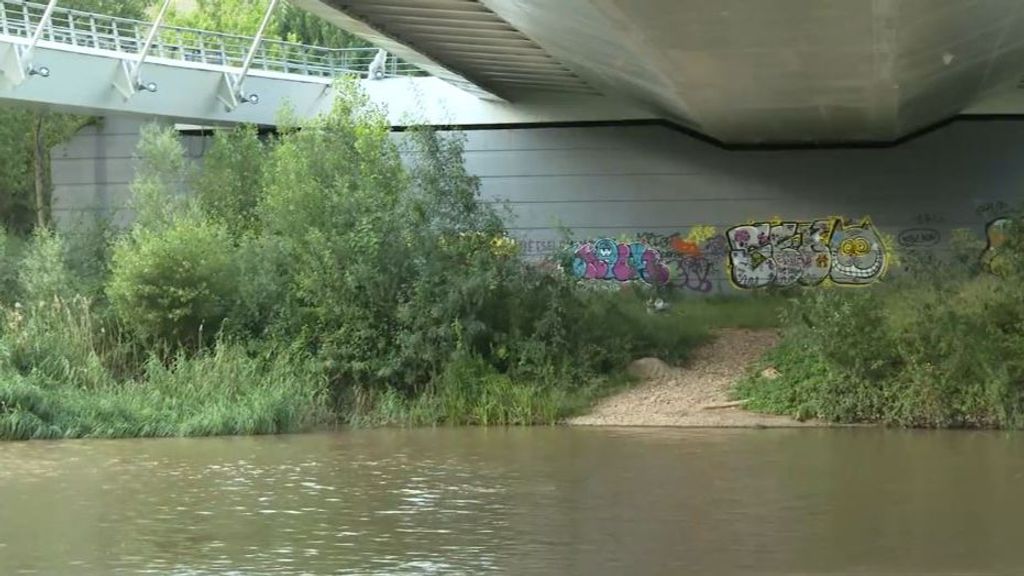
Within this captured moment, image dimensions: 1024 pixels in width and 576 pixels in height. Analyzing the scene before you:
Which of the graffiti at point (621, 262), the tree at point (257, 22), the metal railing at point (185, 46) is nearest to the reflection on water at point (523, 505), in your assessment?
the graffiti at point (621, 262)

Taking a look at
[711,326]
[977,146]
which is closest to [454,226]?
[711,326]

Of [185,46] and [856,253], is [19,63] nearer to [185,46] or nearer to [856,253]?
[185,46]

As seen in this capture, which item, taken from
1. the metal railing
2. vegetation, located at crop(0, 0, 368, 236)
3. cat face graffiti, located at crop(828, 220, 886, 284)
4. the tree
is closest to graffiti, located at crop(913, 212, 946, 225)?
cat face graffiti, located at crop(828, 220, 886, 284)

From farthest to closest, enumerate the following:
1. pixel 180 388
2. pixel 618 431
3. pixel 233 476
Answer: pixel 180 388 → pixel 618 431 → pixel 233 476

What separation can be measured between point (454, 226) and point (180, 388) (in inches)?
214

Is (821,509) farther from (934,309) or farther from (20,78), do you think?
(20,78)

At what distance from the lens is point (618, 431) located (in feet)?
59.7

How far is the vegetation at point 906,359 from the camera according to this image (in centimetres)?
1792

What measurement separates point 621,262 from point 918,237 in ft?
24.0

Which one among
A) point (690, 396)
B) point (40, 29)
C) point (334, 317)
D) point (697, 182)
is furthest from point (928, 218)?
point (40, 29)

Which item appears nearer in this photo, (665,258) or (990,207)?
(990,207)

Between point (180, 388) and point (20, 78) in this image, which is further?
point (20, 78)

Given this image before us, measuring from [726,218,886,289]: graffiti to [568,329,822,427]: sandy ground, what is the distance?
290 inches

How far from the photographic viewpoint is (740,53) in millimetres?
15367
